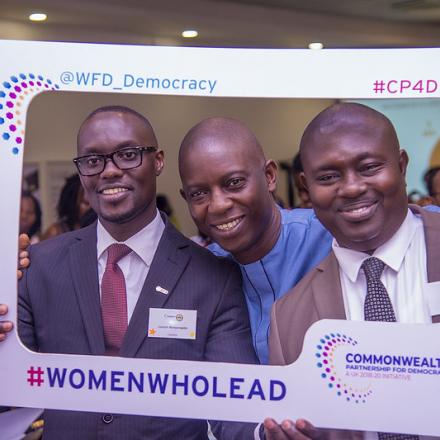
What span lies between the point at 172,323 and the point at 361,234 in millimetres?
560

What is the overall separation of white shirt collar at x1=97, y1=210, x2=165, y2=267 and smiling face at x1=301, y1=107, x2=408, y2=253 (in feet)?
1.64

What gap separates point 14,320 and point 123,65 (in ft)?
2.42

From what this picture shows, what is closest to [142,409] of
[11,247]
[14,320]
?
A: [14,320]

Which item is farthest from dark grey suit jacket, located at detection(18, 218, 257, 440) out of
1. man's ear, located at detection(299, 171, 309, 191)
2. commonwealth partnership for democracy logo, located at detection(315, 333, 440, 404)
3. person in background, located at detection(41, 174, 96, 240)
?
person in background, located at detection(41, 174, 96, 240)

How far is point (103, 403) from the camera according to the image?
1.91m

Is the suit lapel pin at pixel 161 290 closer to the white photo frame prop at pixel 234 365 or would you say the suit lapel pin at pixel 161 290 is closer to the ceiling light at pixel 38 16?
the white photo frame prop at pixel 234 365

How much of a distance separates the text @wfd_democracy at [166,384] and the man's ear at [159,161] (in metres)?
0.56

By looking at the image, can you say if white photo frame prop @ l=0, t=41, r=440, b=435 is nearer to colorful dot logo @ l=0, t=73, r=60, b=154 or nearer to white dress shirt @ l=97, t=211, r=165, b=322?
colorful dot logo @ l=0, t=73, r=60, b=154

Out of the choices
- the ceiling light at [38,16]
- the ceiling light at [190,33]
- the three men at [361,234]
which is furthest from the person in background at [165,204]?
the ceiling light at [38,16]

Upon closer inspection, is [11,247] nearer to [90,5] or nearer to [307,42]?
[90,5]

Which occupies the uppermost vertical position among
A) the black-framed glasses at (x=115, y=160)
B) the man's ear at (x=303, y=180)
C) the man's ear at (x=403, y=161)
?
the black-framed glasses at (x=115, y=160)

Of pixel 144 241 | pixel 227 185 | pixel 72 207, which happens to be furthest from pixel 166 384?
pixel 72 207

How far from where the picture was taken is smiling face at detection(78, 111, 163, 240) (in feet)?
6.45

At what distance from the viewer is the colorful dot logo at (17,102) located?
191 cm
